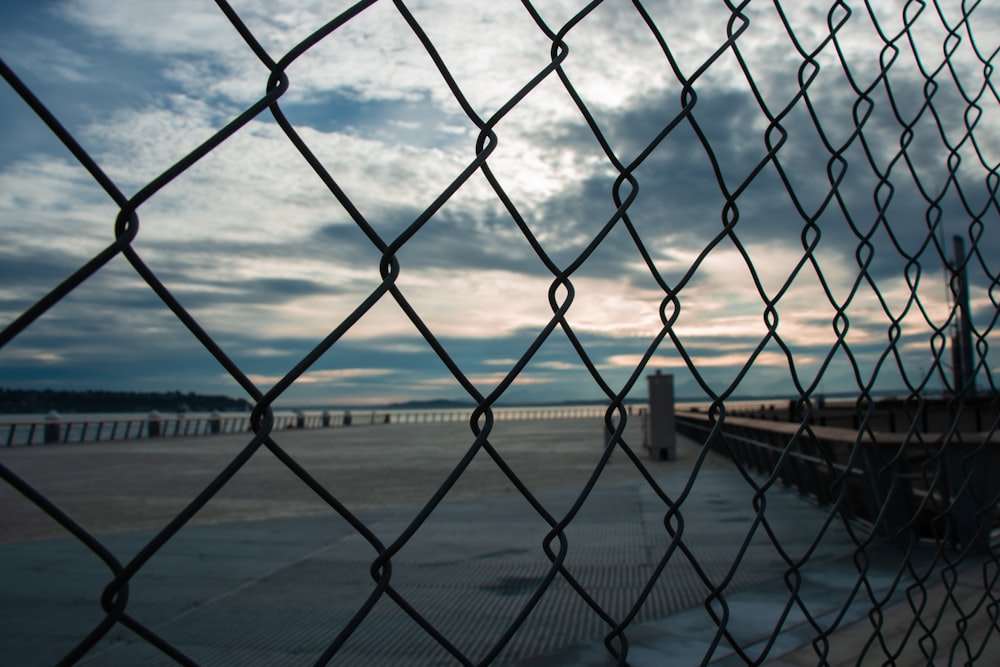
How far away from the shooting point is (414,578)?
4.77 m

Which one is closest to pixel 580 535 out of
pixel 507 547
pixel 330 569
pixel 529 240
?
pixel 507 547

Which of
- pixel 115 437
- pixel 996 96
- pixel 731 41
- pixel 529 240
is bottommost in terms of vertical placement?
pixel 115 437

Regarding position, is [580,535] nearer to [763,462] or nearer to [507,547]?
[507,547]

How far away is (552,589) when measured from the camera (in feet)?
14.4

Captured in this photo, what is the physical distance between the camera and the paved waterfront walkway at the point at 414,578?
342 cm

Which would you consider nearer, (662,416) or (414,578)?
(414,578)

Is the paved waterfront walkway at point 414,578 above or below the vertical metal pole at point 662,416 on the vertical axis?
below

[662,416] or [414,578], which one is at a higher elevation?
[662,416]

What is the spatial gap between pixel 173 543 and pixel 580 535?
3.59 m

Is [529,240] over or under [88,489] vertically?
over

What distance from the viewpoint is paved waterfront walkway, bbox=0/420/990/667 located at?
3.42 meters

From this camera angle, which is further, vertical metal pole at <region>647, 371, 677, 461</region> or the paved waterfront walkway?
vertical metal pole at <region>647, 371, 677, 461</region>

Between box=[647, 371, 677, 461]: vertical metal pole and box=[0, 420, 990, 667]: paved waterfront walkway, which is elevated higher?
box=[647, 371, 677, 461]: vertical metal pole

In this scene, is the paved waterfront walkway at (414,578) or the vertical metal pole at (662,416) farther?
the vertical metal pole at (662,416)
